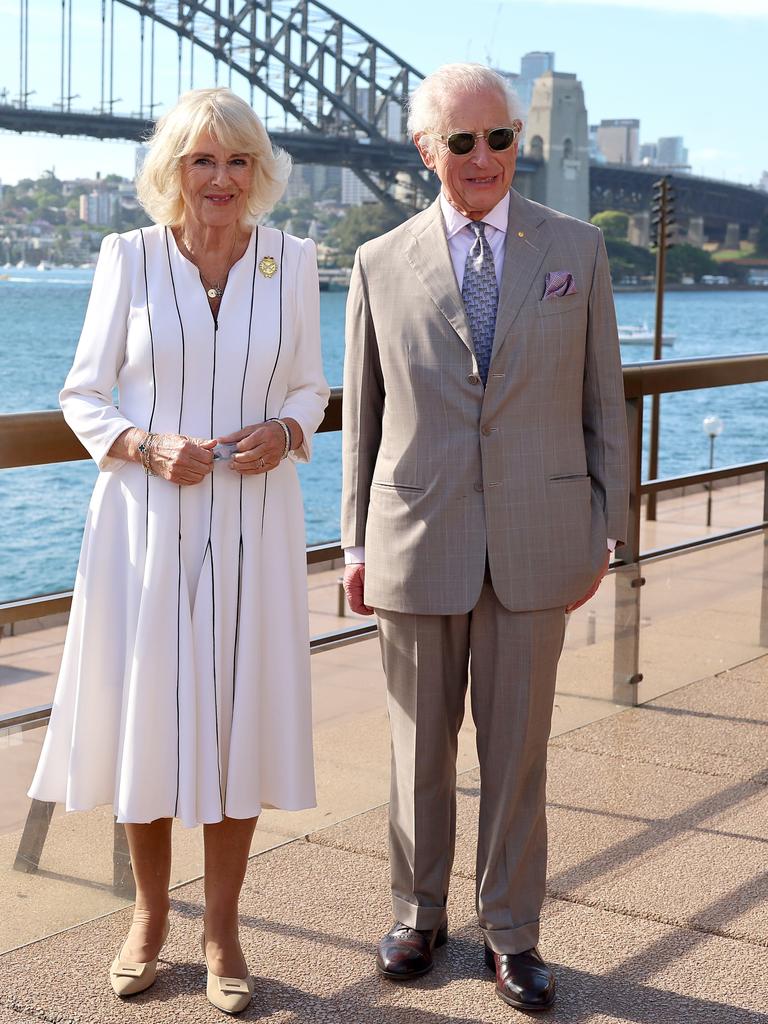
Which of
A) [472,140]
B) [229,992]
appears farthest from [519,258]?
[229,992]

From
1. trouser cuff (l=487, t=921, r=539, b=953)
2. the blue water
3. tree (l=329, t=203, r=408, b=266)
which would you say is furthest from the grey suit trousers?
tree (l=329, t=203, r=408, b=266)

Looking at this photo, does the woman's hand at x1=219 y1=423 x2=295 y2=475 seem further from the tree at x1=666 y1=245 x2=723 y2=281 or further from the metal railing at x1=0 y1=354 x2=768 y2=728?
the tree at x1=666 y1=245 x2=723 y2=281

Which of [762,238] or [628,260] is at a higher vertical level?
[762,238]

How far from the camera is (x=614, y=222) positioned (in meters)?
50.3

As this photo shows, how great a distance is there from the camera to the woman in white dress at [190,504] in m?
1.75

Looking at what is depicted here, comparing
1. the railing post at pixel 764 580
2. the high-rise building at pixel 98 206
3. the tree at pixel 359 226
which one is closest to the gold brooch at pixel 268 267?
the railing post at pixel 764 580

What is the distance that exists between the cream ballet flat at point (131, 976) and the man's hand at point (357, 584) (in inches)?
23.1

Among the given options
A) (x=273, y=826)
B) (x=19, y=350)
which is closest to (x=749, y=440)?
(x=19, y=350)

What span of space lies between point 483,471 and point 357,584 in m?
0.28

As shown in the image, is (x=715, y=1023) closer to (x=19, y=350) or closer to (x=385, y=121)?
(x=385, y=121)

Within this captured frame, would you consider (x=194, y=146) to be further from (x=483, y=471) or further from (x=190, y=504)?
(x=483, y=471)

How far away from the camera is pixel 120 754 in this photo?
1792mm

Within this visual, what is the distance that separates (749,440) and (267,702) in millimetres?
41826

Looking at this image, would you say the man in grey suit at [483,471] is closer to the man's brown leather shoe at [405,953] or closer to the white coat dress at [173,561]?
the man's brown leather shoe at [405,953]
